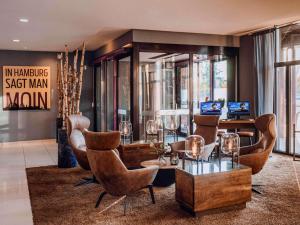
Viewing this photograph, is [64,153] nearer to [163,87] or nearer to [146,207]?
[146,207]

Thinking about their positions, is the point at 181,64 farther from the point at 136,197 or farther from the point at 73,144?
the point at 136,197

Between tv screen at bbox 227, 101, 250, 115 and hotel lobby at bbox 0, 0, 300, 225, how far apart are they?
0.08 ft

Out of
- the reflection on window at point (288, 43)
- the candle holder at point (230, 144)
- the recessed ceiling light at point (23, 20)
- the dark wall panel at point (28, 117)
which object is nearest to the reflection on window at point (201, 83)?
the reflection on window at point (288, 43)

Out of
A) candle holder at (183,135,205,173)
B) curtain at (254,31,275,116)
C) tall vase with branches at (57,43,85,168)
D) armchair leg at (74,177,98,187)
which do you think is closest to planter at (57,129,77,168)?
tall vase with branches at (57,43,85,168)

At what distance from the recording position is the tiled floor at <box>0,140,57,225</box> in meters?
4.08

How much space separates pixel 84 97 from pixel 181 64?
4.40m

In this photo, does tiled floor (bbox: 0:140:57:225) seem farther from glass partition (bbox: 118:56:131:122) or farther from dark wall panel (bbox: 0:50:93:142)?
glass partition (bbox: 118:56:131:122)

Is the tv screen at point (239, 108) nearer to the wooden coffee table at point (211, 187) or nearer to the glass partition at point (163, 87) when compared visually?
the glass partition at point (163, 87)

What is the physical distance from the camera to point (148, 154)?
584 centimetres

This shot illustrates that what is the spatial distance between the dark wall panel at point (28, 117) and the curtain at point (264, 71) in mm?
6558

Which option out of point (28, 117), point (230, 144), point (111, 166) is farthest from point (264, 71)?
point (28, 117)

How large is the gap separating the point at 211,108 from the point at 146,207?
4.20m

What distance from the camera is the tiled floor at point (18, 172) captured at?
4.08m

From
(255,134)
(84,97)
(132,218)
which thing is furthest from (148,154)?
(84,97)
